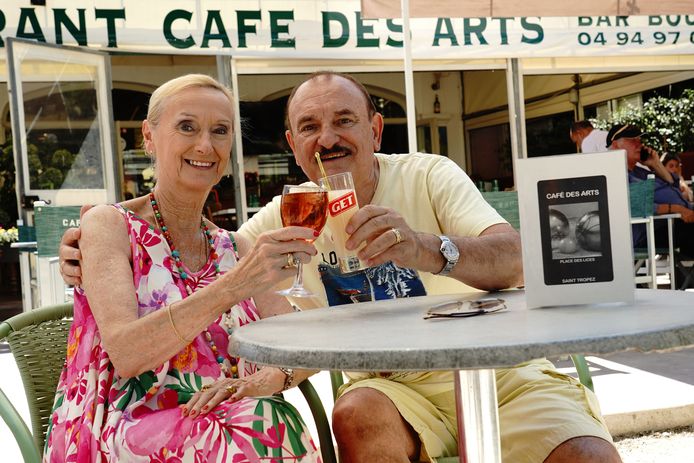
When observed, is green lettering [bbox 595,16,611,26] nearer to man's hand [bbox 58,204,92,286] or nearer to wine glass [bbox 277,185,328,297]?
wine glass [bbox 277,185,328,297]

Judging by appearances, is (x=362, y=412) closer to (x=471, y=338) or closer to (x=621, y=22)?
(x=471, y=338)

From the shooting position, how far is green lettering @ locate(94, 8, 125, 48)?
6.63 m

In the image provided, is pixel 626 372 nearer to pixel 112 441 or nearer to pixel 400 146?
pixel 112 441

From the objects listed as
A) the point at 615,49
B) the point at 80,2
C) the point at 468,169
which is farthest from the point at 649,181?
the point at 468,169

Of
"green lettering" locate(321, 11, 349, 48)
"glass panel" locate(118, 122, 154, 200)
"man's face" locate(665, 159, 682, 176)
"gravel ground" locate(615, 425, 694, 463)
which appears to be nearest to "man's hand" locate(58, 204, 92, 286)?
"gravel ground" locate(615, 425, 694, 463)

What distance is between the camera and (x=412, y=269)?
2.08 meters

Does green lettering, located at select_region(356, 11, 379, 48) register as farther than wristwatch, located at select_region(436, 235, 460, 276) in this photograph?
Yes

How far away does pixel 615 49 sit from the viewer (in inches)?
298

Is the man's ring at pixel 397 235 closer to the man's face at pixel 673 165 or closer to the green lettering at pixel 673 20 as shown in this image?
the green lettering at pixel 673 20

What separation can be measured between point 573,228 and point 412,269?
1.99 feet

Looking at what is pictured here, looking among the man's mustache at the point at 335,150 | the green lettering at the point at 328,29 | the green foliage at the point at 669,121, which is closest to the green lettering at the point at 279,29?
the green lettering at the point at 328,29

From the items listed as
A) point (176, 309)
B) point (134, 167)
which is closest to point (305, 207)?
point (176, 309)

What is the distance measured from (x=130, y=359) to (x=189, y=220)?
1.60ft

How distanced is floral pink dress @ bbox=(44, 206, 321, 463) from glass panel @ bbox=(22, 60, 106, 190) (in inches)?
203
